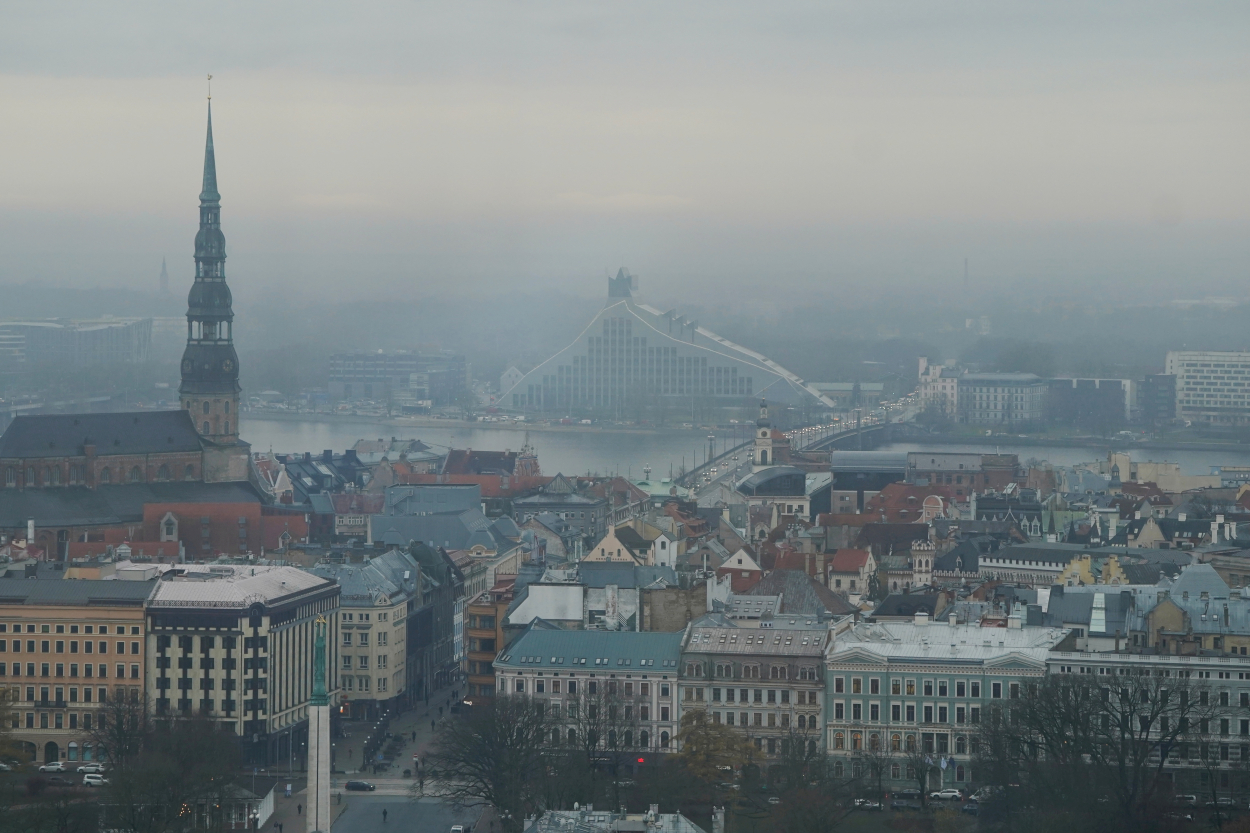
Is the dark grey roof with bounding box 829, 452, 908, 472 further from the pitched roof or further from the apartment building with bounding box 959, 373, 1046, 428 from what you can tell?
the apartment building with bounding box 959, 373, 1046, 428

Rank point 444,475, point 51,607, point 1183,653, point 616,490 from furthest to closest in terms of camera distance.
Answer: point 444,475 < point 616,490 < point 51,607 < point 1183,653

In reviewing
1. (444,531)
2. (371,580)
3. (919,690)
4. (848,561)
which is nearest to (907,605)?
(919,690)

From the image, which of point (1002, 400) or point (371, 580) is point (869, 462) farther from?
point (1002, 400)

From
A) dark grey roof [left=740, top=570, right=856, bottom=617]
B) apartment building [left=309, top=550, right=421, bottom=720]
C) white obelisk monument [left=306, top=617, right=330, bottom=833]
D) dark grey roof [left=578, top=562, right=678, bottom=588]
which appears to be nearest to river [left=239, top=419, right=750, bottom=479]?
dark grey roof [left=578, top=562, right=678, bottom=588]

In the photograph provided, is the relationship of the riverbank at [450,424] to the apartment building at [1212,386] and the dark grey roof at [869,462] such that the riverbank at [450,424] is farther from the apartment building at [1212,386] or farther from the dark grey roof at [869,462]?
the dark grey roof at [869,462]

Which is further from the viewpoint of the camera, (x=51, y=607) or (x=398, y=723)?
(x=398, y=723)

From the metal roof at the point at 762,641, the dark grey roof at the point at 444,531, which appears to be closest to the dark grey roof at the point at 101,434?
the dark grey roof at the point at 444,531

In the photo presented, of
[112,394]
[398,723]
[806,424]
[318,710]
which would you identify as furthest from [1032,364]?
[318,710]

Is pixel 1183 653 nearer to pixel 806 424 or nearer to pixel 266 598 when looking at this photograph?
pixel 266 598
